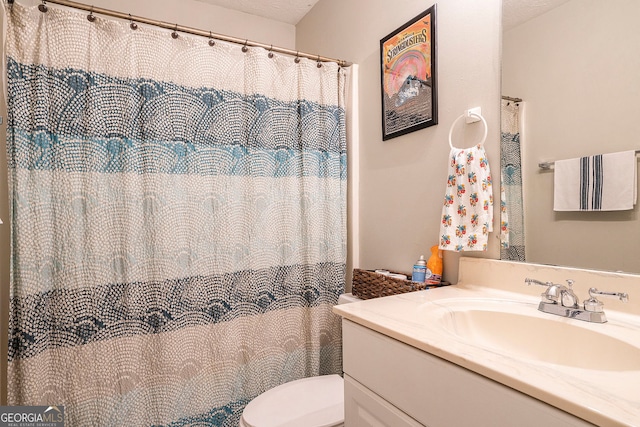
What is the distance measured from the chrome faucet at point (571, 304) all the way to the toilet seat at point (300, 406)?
0.79m

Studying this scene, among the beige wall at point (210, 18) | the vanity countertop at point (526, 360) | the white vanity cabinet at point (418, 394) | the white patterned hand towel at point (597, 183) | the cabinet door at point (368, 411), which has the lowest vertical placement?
the cabinet door at point (368, 411)

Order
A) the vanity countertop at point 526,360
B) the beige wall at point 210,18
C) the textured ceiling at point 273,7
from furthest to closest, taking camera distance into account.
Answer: the textured ceiling at point 273,7 < the beige wall at point 210,18 < the vanity countertop at point 526,360

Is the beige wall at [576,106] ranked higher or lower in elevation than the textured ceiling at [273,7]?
lower

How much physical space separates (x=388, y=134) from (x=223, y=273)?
103cm

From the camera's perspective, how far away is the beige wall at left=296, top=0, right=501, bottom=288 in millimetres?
1217

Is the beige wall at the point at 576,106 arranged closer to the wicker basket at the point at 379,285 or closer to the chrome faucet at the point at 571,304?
the chrome faucet at the point at 571,304

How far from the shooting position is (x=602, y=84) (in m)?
0.92

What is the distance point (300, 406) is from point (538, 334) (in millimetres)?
876

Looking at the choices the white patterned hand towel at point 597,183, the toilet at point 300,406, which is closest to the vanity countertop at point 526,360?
the white patterned hand towel at point 597,183

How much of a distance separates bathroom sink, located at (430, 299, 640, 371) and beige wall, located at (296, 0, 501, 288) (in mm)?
288

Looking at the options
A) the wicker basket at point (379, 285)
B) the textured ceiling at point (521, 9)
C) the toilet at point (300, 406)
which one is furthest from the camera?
the wicker basket at point (379, 285)
